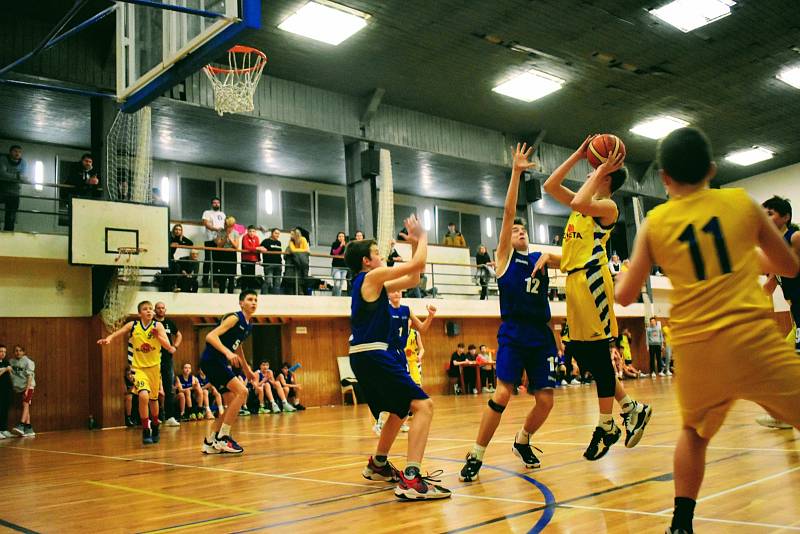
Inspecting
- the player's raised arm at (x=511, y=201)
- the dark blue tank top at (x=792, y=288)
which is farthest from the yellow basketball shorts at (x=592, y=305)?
the dark blue tank top at (x=792, y=288)

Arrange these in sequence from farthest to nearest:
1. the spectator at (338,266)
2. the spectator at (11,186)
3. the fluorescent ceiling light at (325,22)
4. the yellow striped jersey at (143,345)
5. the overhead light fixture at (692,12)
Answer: the spectator at (338,266)
the overhead light fixture at (692,12)
the fluorescent ceiling light at (325,22)
the spectator at (11,186)
the yellow striped jersey at (143,345)

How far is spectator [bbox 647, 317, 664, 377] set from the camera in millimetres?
23656

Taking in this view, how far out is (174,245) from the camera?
14.7 meters

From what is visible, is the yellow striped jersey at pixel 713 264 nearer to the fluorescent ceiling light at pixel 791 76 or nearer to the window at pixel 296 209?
the fluorescent ceiling light at pixel 791 76

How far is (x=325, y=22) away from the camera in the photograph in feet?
46.9

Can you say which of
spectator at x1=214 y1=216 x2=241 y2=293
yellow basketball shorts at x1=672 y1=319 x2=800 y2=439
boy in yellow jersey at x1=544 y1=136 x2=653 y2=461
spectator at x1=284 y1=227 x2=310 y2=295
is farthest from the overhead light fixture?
yellow basketball shorts at x1=672 y1=319 x2=800 y2=439

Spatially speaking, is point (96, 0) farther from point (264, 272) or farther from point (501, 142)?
point (501, 142)

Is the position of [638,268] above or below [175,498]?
above

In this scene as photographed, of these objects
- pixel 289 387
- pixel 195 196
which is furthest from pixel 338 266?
pixel 195 196

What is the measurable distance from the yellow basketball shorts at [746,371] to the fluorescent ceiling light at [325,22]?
490 inches

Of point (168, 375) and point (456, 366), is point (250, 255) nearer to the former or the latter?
point (168, 375)

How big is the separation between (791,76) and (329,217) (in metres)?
13.9

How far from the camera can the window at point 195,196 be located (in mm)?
19938

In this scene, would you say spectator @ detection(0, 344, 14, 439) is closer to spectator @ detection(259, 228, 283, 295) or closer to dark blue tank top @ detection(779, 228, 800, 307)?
spectator @ detection(259, 228, 283, 295)
